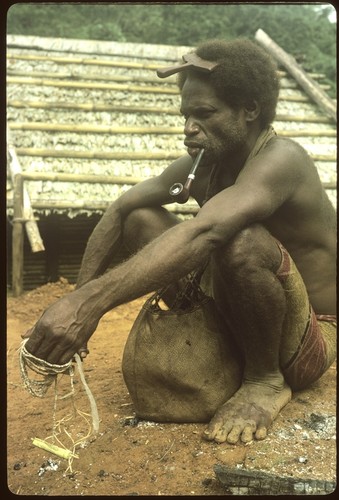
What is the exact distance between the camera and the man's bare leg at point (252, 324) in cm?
239

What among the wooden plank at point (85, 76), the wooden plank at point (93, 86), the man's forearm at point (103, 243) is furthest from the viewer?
the wooden plank at point (85, 76)

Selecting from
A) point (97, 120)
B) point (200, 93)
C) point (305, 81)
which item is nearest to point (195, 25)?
point (305, 81)

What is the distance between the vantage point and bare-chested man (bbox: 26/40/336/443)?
2.20 m

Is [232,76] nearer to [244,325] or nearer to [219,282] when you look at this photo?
[219,282]

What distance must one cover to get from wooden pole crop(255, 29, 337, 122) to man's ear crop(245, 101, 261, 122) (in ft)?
20.8

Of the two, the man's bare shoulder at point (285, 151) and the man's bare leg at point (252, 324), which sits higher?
the man's bare shoulder at point (285, 151)

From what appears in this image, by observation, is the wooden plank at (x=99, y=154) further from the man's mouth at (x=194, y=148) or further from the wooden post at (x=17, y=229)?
the man's mouth at (x=194, y=148)

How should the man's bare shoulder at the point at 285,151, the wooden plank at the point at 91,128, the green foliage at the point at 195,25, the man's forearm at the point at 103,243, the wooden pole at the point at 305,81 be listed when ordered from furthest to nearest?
the green foliage at the point at 195,25 < the wooden pole at the point at 305,81 < the wooden plank at the point at 91,128 < the man's forearm at the point at 103,243 < the man's bare shoulder at the point at 285,151

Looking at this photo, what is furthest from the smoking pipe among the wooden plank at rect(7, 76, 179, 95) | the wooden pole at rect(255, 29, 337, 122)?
the wooden pole at rect(255, 29, 337, 122)

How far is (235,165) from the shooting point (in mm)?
2863

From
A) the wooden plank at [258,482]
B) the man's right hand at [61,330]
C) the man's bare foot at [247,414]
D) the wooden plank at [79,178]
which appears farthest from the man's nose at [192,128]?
the wooden plank at [79,178]

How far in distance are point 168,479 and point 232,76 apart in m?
1.72

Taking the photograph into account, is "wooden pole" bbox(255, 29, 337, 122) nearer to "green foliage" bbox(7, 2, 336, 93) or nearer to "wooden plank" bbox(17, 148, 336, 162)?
"wooden plank" bbox(17, 148, 336, 162)

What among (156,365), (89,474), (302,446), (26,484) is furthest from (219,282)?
(26,484)
